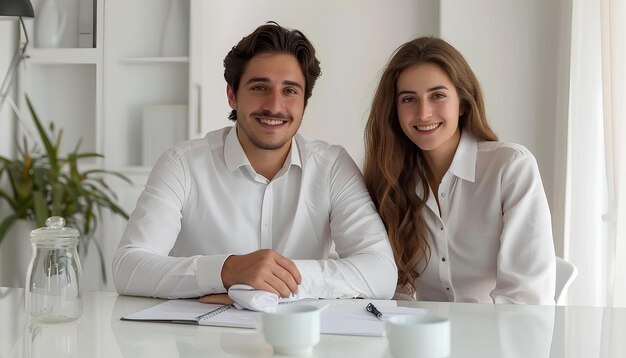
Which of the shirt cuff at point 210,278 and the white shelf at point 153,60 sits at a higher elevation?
the white shelf at point 153,60

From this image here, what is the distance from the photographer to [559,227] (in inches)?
145

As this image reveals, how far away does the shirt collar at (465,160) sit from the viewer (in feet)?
7.73

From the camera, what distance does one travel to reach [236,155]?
7.64ft

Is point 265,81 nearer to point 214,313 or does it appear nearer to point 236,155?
point 236,155

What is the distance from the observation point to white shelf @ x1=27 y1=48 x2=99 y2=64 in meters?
4.14

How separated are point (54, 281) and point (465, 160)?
130cm

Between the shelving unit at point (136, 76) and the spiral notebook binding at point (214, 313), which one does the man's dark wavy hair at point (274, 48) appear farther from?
the shelving unit at point (136, 76)

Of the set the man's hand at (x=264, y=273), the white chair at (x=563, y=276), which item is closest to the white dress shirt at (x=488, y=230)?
the white chair at (x=563, y=276)

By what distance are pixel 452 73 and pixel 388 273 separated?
681mm

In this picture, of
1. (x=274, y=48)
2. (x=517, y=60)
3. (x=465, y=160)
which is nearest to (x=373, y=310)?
(x=465, y=160)

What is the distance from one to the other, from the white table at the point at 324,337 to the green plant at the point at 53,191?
2.32 meters

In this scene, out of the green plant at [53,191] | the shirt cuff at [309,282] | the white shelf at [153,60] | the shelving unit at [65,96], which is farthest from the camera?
the shelving unit at [65,96]

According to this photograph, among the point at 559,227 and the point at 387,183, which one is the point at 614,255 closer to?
the point at 559,227

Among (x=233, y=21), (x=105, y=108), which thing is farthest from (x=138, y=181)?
(x=233, y=21)
